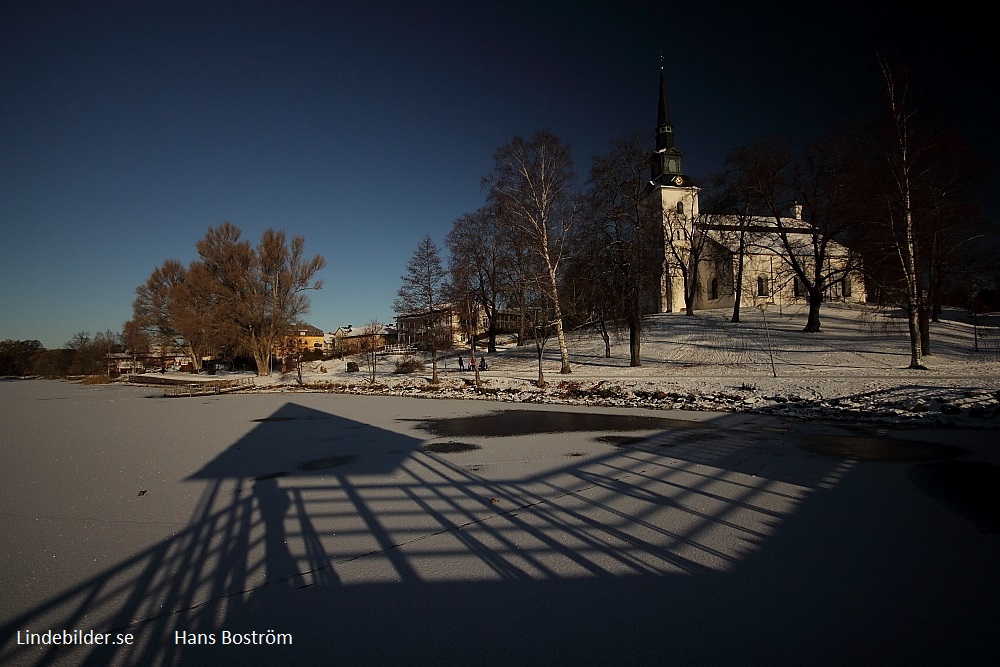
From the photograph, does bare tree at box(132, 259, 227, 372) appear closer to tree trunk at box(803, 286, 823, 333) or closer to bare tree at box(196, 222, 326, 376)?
bare tree at box(196, 222, 326, 376)

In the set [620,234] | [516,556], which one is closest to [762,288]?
[620,234]

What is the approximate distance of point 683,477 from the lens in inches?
260

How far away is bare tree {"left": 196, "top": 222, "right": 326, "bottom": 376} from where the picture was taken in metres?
40.8

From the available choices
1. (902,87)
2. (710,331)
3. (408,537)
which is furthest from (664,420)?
(710,331)

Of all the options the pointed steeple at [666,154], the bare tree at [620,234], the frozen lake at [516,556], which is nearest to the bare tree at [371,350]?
the bare tree at [620,234]

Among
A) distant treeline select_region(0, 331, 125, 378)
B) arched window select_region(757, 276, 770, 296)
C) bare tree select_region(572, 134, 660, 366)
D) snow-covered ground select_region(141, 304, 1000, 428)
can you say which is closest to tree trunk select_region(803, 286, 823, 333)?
snow-covered ground select_region(141, 304, 1000, 428)

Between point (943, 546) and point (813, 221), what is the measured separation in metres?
30.3

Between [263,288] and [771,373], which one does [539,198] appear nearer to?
[771,373]

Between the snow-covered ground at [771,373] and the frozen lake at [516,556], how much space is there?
4.15 metres

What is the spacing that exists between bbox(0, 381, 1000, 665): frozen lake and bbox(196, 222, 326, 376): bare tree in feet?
113

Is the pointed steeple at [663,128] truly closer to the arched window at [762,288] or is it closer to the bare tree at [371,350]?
the arched window at [762,288]

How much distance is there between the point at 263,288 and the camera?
4188 centimetres

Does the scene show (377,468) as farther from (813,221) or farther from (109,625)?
(813,221)

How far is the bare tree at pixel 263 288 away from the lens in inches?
1604
